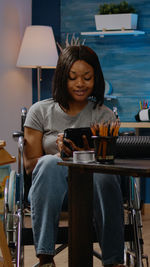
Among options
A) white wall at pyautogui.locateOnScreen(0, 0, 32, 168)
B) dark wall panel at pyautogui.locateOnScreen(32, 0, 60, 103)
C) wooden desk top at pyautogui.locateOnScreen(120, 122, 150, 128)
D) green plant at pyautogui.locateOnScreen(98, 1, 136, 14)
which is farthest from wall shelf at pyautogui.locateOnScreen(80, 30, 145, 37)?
wooden desk top at pyautogui.locateOnScreen(120, 122, 150, 128)

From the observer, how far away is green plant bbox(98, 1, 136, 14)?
13.5 ft

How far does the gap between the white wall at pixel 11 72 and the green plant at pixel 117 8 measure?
68 cm

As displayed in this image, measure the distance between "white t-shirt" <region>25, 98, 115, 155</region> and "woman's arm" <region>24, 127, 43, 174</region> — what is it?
0.02 meters

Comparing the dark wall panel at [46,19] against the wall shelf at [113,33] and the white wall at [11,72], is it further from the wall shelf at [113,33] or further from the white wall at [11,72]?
the wall shelf at [113,33]

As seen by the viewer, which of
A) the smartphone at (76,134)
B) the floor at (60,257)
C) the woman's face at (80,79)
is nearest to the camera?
the smartphone at (76,134)

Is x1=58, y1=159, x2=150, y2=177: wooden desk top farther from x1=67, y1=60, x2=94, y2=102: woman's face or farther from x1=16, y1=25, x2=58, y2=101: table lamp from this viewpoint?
x1=16, y1=25, x2=58, y2=101: table lamp

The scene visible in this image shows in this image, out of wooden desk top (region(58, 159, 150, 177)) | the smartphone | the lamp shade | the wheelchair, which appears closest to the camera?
wooden desk top (region(58, 159, 150, 177))

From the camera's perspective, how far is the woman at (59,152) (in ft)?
5.88

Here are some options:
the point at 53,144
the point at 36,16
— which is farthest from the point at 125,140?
the point at 36,16

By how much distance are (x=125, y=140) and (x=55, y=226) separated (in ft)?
1.40

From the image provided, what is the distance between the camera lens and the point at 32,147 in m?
2.21

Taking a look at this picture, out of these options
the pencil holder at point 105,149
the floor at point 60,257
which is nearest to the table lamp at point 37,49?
the floor at point 60,257

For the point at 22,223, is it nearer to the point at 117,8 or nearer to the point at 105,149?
the point at 105,149

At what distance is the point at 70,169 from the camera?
1537 mm
